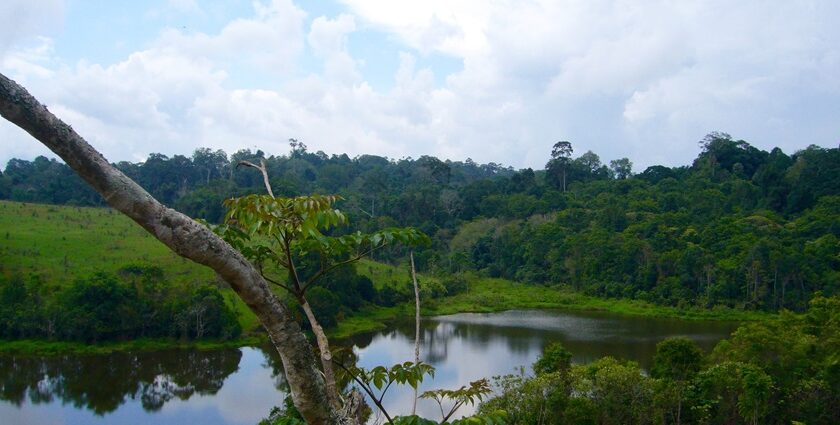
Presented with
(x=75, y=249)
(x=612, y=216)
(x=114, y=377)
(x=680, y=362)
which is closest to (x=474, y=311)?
(x=612, y=216)

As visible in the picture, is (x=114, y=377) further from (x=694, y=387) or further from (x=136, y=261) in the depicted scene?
(x=694, y=387)

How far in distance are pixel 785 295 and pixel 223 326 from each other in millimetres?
25422

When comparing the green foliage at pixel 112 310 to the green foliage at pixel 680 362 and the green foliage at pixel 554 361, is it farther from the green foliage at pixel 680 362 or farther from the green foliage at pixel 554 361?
the green foliage at pixel 680 362

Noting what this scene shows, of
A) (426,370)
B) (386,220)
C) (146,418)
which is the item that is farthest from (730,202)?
(426,370)

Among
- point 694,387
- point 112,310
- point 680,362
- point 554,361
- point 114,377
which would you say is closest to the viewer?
point 694,387

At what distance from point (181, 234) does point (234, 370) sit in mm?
18730

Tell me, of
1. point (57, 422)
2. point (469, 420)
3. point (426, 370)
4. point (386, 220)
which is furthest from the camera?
point (386, 220)

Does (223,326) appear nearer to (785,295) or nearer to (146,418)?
(146,418)

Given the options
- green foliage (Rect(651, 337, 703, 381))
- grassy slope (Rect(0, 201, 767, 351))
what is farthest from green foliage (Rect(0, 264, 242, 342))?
green foliage (Rect(651, 337, 703, 381))

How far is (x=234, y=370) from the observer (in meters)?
18.9

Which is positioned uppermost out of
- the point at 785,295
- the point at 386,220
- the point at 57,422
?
the point at 386,220

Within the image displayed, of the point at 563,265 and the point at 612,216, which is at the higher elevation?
the point at 612,216

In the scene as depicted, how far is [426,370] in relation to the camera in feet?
7.37

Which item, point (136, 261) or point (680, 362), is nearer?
point (680, 362)
